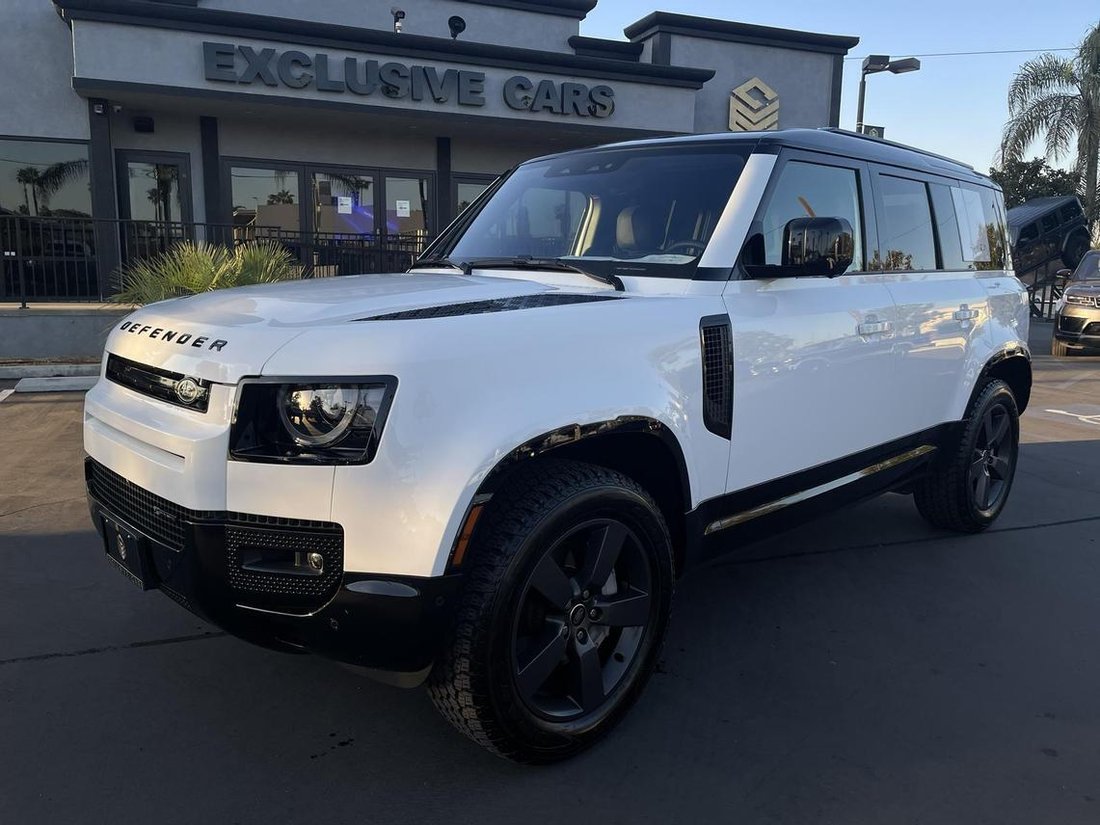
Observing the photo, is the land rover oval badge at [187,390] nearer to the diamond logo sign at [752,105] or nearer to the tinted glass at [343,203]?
the tinted glass at [343,203]

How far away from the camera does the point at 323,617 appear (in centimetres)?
221

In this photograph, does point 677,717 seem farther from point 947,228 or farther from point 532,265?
point 947,228

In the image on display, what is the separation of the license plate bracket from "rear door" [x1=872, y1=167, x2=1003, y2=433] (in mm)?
3119

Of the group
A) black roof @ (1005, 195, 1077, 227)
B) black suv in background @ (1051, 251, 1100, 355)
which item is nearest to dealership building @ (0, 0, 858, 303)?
black suv in background @ (1051, 251, 1100, 355)

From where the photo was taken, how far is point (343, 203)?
1497 centimetres

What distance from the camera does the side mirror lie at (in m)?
3.07

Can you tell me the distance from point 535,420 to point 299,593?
76 cm

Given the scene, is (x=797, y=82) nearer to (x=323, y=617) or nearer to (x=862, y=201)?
(x=862, y=201)

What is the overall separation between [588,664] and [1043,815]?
135 centimetres

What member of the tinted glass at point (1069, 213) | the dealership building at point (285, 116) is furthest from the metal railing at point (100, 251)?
the tinted glass at point (1069, 213)

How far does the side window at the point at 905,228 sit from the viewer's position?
4012mm

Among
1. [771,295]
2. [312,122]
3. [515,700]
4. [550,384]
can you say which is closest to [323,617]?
[515,700]

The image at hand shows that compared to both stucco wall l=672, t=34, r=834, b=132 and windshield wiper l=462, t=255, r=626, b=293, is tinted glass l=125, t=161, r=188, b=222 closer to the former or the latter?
stucco wall l=672, t=34, r=834, b=132

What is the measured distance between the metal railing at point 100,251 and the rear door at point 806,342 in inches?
348
